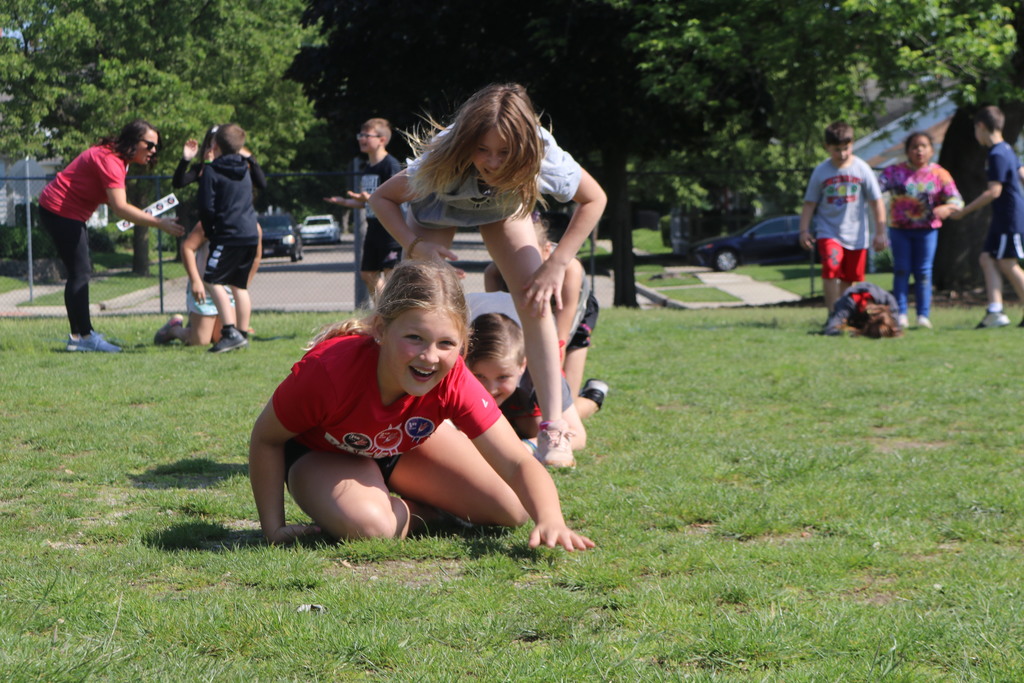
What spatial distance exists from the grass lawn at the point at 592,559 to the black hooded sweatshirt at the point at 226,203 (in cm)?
259

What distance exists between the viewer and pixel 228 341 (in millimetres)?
9516

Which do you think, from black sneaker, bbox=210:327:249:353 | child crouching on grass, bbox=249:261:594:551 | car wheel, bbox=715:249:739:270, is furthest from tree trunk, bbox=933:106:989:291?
child crouching on grass, bbox=249:261:594:551

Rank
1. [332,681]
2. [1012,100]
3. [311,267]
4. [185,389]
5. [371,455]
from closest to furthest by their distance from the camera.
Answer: [332,681] → [371,455] → [185,389] → [1012,100] → [311,267]

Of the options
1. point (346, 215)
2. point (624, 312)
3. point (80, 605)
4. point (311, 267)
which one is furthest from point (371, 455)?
point (346, 215)

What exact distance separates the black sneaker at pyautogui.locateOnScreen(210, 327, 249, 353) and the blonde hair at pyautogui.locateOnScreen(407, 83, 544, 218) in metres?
5.28

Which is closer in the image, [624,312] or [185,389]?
[185,389]

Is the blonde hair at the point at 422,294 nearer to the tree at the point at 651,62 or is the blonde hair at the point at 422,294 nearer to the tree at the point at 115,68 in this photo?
the tree at the point at 651,62

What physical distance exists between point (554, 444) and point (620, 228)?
1649 cm

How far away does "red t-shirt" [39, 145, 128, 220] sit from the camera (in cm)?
939

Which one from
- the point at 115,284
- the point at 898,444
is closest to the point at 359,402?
the point at 898,444

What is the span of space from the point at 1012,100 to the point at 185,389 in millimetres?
14096

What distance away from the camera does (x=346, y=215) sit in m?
71.1

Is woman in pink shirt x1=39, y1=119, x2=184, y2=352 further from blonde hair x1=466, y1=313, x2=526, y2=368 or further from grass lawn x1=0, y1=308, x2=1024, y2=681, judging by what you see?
blonde hair x1=466, y1=313, x2=526, y2=368

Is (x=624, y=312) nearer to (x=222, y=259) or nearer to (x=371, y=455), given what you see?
(x=222, y=259)
